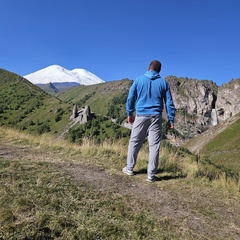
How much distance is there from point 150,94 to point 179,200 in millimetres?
2772

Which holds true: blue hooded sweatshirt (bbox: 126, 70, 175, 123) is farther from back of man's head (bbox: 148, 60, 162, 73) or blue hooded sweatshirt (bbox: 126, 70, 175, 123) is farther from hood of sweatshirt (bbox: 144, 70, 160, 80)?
back of man's head (bbox: 148, 60, 162, 73)

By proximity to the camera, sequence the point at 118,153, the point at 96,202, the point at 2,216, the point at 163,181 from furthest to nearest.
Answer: the point at 118,153 < the point at 163,181 < the point at 96,202 < the point at 2,216

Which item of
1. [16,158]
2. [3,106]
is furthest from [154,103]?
[3,106]

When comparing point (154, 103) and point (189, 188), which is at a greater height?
point (154, 103)

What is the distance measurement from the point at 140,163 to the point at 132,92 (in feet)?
8.15

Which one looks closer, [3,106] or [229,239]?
[229,239]

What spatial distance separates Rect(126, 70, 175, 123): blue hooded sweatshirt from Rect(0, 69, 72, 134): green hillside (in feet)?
319

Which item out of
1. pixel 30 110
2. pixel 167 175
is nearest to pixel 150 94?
pixel 167 175

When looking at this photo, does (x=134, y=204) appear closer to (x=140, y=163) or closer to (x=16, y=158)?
(x=140, y=163)

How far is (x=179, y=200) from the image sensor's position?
555cm

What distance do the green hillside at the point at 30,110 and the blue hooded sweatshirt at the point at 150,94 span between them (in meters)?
97.3

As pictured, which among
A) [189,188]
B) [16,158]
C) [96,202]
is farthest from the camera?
[16,158]

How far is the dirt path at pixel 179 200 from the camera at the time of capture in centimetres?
439

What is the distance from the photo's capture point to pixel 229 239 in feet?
13.3
